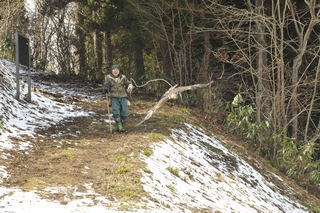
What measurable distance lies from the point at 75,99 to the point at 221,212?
9367mm

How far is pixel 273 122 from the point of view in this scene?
13172 millimetres

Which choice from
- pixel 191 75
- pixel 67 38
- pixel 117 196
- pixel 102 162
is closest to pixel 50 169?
pixel 102 162

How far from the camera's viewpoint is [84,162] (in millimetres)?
6902

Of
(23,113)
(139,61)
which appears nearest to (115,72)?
(23,113)

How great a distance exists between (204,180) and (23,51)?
6.58 m

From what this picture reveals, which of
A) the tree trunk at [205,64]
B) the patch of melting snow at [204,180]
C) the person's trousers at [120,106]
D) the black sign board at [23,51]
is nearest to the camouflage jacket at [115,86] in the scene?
the person's trousers at [120,106]

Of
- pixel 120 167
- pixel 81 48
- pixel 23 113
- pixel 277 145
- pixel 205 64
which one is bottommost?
pixel 277 145

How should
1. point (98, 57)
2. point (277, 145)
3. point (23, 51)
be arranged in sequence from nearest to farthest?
point (23, 51), point (277, 145), point (98, 57)

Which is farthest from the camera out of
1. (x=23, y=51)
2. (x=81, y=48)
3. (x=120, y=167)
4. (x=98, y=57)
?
(x=98, y=57)

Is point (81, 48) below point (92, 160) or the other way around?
the other way around

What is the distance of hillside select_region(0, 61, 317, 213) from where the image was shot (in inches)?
212

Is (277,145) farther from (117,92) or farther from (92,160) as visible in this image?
(92,160)

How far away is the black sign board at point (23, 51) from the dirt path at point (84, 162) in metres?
2.23

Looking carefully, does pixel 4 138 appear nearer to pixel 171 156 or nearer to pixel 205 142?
pixel 171 156
